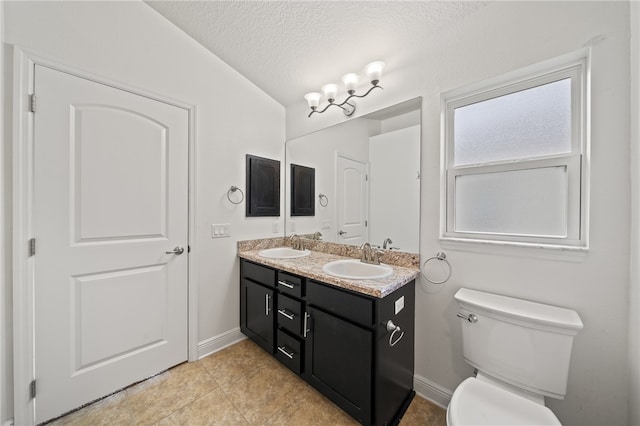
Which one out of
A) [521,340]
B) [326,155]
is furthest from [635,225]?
[326,155]

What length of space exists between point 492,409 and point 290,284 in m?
1.19

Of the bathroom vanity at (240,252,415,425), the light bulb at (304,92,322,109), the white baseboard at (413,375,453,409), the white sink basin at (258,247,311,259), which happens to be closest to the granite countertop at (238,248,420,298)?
the bathroom vanity at (240,252,415,425)

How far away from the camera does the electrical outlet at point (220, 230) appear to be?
6.56 ft

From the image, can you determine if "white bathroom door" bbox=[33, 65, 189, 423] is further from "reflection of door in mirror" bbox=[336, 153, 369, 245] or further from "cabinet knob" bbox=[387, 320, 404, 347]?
"cabinet knob" bbox=[387, 320, 404, 347]

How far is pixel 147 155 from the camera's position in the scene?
5.44 ft

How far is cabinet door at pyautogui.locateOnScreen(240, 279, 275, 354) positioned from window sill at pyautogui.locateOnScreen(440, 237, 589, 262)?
1.33m

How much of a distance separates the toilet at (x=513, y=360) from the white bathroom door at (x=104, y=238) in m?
1.93

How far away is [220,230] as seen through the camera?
2037 millimetres

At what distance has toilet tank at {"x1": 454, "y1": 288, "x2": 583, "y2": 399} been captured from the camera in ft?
3.32

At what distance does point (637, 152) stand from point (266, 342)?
232 centimetres

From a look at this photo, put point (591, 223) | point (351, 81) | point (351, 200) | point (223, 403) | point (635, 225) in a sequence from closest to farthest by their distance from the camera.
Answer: point (635, 225) < point (591, 223) < point (223, 403) < point (351, 81) < point (351, 200)

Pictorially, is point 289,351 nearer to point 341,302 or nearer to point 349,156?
point 341,302

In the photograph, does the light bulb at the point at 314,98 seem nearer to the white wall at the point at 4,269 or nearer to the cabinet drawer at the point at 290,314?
the cabinet drawer at the point at 290,314

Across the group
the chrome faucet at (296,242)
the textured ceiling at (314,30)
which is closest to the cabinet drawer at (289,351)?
the chrome faucet at (296,242)
